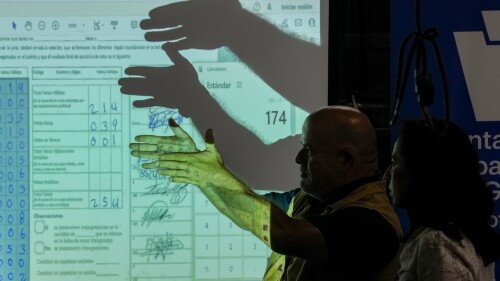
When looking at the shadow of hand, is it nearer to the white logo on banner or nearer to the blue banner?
the blue banner

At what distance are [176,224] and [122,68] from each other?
0.55m

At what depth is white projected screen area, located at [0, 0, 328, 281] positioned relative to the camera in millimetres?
2592

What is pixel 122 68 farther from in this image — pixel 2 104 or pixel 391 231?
pixel 391 231

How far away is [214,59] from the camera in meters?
2.61

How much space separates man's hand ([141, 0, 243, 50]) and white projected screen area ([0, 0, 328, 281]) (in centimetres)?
2

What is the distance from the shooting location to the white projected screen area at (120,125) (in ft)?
8.50

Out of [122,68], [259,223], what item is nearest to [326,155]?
[259,223]

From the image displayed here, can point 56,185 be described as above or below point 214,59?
below

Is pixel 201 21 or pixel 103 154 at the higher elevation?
pixel 201 21

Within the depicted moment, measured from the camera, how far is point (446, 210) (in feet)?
5.90

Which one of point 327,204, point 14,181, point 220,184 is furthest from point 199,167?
point 14,181
